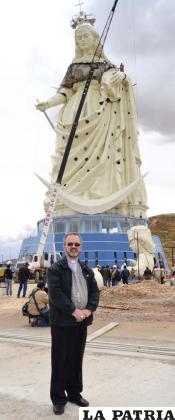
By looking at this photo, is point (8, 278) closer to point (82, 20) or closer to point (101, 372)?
point (101, 372)

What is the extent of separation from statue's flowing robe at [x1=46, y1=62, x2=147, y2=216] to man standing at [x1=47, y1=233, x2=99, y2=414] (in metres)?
36.8

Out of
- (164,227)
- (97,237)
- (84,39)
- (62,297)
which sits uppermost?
(84,39)

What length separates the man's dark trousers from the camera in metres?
3.77

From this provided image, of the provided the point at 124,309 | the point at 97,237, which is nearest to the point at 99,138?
the point at 97,237

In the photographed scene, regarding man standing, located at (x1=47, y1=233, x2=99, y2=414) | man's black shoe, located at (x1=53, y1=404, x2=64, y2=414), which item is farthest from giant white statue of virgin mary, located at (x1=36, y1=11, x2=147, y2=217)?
man's black shoe, located at (x1=53, y1=404, x2=64, y2=414)

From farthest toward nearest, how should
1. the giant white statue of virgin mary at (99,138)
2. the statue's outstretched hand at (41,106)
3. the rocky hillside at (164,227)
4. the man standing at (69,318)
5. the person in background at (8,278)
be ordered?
the rocky hillside at (164,227) → the statue's outstretched hand at (41,106) → the giant white statue of virgin mary at (99,138) → the person in background at (8,278) → the man standing at (69,318)

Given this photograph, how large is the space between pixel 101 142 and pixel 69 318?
39.3 meters

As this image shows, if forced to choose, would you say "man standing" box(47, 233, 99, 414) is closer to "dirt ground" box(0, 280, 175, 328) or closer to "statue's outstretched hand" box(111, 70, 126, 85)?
"dirt ground" box(0, 280, 175, 328)

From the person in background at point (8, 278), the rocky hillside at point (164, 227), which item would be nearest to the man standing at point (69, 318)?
the person in background at point (8, 278)

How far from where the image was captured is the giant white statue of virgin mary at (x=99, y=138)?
4144 centimetres

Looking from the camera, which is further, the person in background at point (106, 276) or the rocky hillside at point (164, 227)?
the rocky hillside at point (164, 227)

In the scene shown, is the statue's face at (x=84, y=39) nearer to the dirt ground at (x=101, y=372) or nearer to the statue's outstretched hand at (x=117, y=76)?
the statue's outstretched hand at (x=117, y=76)

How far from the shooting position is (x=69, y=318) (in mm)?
3746

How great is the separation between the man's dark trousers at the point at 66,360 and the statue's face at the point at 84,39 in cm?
4229
